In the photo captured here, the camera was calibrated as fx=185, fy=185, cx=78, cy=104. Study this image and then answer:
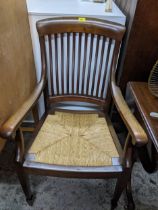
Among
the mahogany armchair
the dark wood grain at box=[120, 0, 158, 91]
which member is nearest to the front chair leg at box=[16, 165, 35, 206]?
the mahogany armchair

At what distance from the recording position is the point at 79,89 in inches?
49.6

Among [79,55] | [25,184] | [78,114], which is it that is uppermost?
[79,55]

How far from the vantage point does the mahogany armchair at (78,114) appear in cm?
90

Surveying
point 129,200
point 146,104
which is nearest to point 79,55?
point 146,104

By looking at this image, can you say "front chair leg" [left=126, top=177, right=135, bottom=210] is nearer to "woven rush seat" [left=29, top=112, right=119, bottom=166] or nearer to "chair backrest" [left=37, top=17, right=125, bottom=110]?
"woven rush seat" [left=29, top=112, right=119, bottom=166]

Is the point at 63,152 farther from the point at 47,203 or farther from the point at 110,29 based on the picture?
the point at 110,29

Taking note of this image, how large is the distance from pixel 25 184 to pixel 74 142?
0.36m

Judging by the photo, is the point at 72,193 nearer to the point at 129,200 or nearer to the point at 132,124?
the point at 129,200

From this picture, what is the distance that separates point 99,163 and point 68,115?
40 cm

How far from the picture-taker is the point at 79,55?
1.16m

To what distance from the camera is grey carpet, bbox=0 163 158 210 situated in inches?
47.1

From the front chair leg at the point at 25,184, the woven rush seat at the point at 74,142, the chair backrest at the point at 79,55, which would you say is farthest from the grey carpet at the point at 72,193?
the chair backrest at the point at 79,55

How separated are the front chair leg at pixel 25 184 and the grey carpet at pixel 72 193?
0.14 ft

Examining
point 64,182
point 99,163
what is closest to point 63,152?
point 99,163
